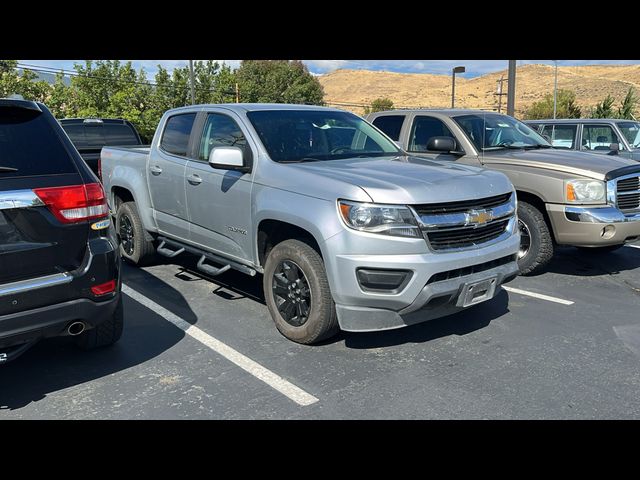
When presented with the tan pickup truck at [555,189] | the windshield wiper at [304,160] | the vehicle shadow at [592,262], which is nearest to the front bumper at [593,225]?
the tan pickup truck at [555,189]

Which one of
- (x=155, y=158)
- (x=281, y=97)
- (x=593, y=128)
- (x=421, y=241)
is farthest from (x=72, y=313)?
(x=281, y=97)

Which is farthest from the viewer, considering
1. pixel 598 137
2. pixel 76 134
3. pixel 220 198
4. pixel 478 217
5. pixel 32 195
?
pixel 598 137

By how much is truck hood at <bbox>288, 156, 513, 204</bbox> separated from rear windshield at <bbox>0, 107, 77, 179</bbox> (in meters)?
1.66

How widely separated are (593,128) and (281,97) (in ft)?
174

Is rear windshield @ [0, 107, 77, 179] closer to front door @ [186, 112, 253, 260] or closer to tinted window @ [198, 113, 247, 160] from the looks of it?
front door @ [186, 112, 253, 260]

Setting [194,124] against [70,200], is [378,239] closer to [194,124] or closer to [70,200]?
[70,200]

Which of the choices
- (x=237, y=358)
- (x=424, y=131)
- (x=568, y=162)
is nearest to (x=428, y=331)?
(x=237, y=358)

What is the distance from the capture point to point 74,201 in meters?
3.20

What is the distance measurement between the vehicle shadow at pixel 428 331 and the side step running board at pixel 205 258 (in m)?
1.08

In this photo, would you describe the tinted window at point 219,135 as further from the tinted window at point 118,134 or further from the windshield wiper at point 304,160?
the tinted window at point 118,134

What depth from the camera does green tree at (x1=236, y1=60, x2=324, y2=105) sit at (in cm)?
5950

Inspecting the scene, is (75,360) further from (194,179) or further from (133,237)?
(133,237)

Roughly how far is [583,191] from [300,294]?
349cm

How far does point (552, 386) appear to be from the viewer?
3.56 m
